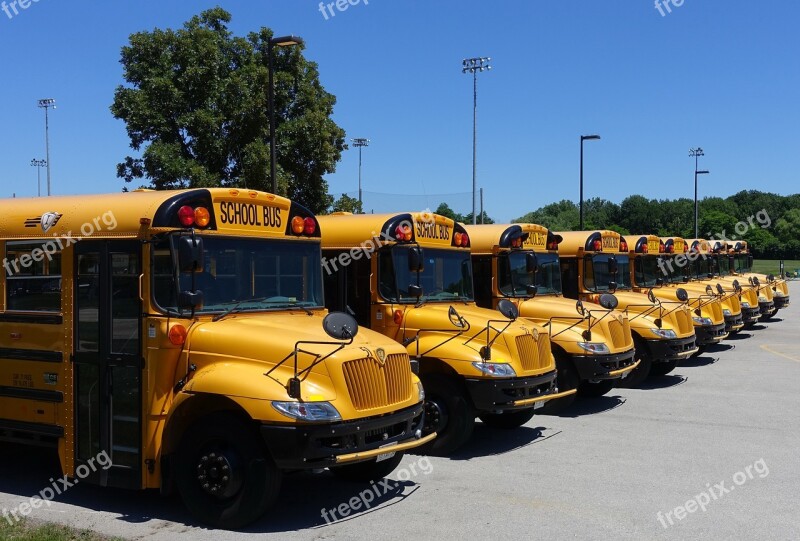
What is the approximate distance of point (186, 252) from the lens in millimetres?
5828

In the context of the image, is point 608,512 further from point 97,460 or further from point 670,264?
point 670,264

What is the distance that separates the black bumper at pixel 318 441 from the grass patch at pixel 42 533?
1373 mm

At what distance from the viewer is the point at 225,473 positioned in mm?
5758

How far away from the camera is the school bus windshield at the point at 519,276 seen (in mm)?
11000

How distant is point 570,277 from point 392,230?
5855 mm

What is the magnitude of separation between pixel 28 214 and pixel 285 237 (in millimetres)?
2381

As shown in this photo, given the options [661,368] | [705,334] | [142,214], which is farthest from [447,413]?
[705,334]

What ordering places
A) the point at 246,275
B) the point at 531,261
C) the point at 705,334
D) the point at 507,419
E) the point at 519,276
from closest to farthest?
1. the point at 246,275
2. the point at 507,419
3. the point at 531,261
4. the point at 519,276
5. the point at 705,334

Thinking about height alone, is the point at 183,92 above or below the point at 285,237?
above

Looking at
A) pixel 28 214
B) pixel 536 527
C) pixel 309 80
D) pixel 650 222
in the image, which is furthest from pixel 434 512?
pixel 650 222

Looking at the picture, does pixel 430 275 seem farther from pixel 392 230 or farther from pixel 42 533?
pixel 42 533

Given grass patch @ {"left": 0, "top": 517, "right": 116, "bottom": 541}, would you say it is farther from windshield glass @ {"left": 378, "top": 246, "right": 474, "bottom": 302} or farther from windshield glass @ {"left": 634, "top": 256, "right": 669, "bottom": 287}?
windshield glass @ {"left": 634, "top": 256, "right": 669, "bottom": 287}

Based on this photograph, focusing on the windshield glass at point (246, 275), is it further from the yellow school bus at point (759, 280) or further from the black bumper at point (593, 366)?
the yellow school bus at point (759, 280)

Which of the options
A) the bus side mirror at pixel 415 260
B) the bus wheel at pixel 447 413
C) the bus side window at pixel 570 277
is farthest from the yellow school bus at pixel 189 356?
the bus side window at pixel 570 277
